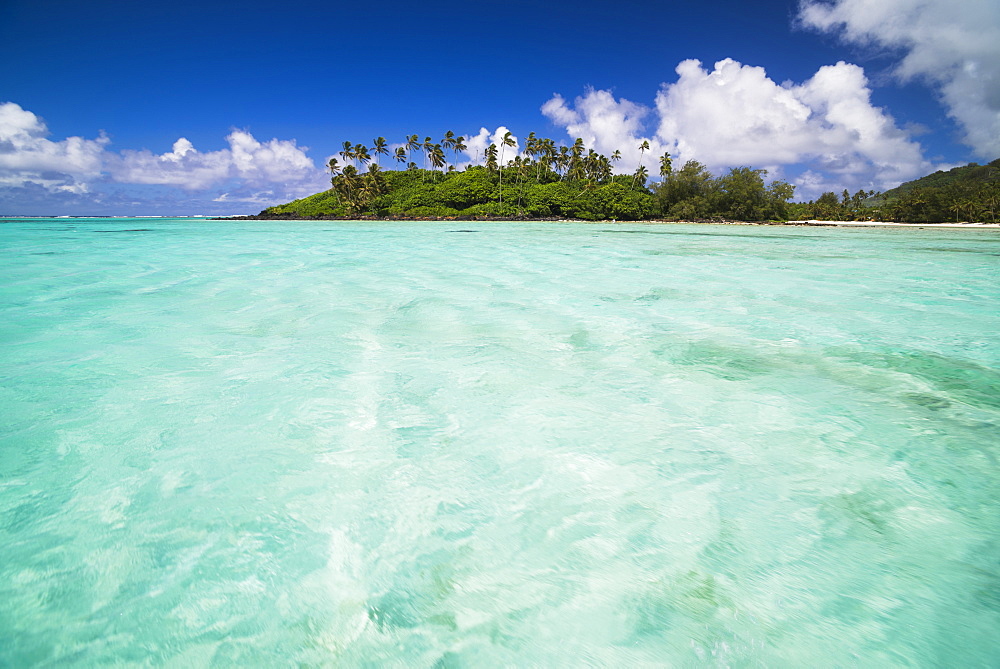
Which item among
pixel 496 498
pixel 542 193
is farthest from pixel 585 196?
pixel 496 498

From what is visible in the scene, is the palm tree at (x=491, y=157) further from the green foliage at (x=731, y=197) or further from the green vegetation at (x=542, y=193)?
the green foliage at (x=731, y=197)

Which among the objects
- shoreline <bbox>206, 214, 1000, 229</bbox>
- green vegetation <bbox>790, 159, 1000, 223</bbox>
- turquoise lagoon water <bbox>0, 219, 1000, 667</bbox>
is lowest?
turquoise lagoon water <bbox>0, 219, 1000, 667</bbox>

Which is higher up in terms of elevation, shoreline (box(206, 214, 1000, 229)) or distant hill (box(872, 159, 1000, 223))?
distant hill (box(872, 159, 1000, 223))

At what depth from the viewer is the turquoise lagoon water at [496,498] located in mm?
1520

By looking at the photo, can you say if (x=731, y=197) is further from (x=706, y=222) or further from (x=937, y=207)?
(x=937, y=207)

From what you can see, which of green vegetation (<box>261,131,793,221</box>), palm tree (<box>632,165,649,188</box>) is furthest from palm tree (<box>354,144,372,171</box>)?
palm tree (<box>632,165,649,188</box>)

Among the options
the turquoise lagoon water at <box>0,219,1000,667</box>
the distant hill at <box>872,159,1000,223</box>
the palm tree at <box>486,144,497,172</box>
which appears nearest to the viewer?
the turquoise lagoon water at <box>0,219,1000,667</box>

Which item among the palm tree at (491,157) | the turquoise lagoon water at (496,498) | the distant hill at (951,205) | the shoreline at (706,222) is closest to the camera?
the turquoise lagoon water at (496,498)

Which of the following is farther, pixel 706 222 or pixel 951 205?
pixel 706 222

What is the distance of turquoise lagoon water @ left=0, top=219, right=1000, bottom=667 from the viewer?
4.99 ft

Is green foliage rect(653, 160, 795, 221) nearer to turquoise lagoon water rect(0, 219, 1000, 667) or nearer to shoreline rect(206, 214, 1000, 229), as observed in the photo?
shoreline rect(206, 214, 1000, 229)

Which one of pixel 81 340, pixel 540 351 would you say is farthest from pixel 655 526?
pixel 81 340

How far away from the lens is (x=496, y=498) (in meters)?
2.21

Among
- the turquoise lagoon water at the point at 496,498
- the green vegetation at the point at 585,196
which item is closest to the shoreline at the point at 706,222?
the green vegetation at the point at 585,196
